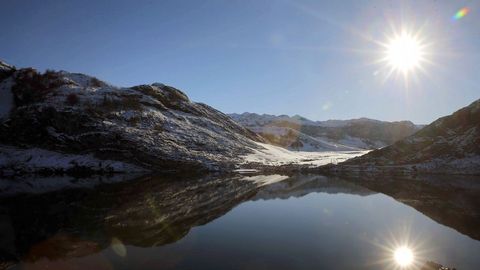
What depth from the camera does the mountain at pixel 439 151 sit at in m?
63.5

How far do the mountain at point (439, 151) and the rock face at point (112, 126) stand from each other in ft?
101

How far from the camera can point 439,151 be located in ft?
222

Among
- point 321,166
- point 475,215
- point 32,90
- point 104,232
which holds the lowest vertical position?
point 104,232

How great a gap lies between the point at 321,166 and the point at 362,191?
30784 millimetres

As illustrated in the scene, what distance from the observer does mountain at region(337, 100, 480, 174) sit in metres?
63.5

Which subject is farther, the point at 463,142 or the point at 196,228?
the point at 463,142

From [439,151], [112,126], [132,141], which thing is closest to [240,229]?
[132,141]

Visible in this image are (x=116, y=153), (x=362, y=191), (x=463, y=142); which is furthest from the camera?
(x=116, y=153)

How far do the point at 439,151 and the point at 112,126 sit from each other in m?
65.6

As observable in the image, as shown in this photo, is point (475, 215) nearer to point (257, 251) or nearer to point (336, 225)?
point (336, 225)

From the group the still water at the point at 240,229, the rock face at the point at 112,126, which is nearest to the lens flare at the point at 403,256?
the still water at the point at 240,229

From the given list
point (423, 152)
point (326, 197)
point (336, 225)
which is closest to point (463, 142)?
point (423, 152)

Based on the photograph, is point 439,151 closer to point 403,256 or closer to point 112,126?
point 403,256

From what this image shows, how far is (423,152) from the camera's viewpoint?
69.5 meters
